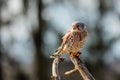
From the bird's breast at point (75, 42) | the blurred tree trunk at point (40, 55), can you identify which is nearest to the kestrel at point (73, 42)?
the bird's breast at point (75, 42)

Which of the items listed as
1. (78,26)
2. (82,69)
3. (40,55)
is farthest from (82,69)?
(40,55)

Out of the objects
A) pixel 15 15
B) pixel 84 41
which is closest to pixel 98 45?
pixel 15 15

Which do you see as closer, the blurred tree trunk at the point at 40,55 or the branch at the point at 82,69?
the branch at the point at 82,69

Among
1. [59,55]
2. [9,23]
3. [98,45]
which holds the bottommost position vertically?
[98,45]

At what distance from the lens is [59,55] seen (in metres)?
1.35

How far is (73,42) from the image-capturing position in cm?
136

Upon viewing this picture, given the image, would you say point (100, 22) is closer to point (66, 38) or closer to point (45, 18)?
point (45, 18)

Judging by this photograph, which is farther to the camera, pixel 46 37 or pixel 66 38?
pixel 46 37

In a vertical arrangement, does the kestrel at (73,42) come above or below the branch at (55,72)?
above

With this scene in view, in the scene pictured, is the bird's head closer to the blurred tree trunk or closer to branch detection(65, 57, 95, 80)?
branch detection(65, 57, 95, 80)

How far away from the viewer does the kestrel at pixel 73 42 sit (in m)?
1.34

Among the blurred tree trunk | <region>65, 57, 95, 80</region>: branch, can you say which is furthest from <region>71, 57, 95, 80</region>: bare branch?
the blurred tree trunk

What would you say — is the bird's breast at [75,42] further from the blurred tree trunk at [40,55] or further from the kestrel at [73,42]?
the blurred tree trunk at [40,55]

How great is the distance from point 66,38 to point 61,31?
22.0ft
